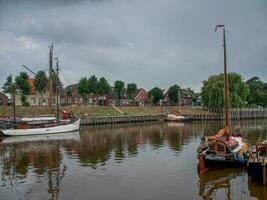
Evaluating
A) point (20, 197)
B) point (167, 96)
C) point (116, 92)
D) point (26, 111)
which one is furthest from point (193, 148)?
point (167, 96)

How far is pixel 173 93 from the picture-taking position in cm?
14875

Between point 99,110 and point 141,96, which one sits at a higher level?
point 141,96

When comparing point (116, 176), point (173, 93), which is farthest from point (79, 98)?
point (116, 176)

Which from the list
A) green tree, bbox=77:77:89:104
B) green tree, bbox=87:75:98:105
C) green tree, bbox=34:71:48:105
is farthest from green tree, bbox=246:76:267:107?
green tree, bbox=34:71:48:105

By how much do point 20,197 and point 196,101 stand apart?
139m

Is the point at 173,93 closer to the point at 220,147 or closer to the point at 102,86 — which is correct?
the point at 102,86

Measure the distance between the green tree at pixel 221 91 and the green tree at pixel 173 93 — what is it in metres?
37.1

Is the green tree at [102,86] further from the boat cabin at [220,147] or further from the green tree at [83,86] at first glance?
the boat cabin at [220,147]

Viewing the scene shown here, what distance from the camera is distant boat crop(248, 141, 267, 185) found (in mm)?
23766

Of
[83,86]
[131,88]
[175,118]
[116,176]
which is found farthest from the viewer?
[131,88]

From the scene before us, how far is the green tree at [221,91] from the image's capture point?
10331cm

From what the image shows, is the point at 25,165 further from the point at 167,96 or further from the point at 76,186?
the point at 167,96

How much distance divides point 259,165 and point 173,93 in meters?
125

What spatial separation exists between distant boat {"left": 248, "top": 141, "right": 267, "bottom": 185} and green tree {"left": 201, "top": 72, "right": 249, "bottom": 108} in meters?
76.3
